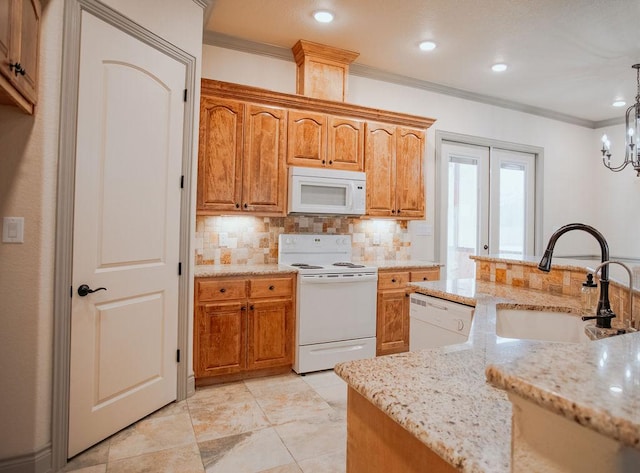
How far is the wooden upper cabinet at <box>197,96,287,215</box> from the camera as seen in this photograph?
10.3 ft

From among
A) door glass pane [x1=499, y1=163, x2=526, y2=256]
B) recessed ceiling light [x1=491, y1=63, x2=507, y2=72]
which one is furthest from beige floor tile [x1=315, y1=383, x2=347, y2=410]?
recessed ceiling light [x1=491, y1=63, x2=507, y2=72]

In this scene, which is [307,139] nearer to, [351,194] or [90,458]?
[351,194]

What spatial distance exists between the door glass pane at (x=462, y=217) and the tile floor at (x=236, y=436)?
247 centimetres

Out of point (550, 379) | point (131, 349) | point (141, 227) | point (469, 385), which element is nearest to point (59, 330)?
point (131, 349)

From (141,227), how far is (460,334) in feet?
6.28

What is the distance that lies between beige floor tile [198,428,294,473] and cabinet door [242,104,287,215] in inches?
68.9

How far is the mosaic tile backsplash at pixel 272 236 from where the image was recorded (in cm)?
347

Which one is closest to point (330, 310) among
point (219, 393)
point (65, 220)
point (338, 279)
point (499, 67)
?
point (338, 279)

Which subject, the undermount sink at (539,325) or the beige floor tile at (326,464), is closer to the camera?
the undermount sink at (539,325)

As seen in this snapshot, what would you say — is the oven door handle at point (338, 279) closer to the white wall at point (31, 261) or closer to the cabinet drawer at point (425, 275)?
the cabinet drawer at point (425, 275)

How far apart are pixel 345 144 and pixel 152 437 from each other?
109 inches

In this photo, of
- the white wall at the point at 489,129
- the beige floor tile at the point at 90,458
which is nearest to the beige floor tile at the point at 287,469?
the beige floor tile at the point at 90,458

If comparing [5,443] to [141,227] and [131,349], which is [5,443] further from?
[141,227]

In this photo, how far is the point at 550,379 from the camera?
464 mm
